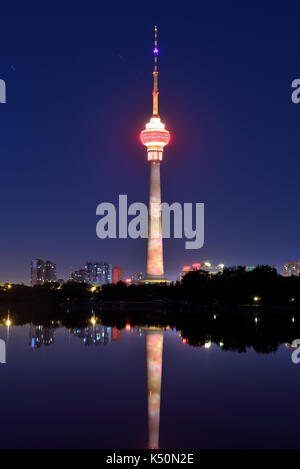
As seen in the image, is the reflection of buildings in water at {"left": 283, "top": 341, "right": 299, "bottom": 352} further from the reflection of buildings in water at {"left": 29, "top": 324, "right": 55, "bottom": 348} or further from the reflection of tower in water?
the reflection of buildings in water at {"left": 29, "top": 324, "right": 55, "bottom": 348}

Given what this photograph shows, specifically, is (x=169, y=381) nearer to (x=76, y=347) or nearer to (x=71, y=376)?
(x=71, y=376)

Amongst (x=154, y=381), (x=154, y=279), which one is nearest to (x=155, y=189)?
(x=154, y=279)

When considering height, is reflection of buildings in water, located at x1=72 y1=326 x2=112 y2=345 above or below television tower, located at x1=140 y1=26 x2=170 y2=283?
below

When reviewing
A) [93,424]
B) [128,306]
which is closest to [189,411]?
[93,424]

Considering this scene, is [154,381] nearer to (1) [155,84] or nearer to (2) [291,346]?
(2) [291,346]

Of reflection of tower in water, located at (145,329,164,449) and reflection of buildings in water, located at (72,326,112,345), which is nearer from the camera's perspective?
reflection of tower in water, located at (145,329,164,449)

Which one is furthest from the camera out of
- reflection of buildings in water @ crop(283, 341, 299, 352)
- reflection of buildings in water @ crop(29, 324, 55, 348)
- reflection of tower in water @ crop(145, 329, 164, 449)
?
reflection of buildings in water @ crop(29, 324, 55, 348)

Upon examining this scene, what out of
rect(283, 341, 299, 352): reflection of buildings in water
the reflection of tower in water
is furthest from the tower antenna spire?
rect(283, 341, 299, 352): reflection of buildings in water
